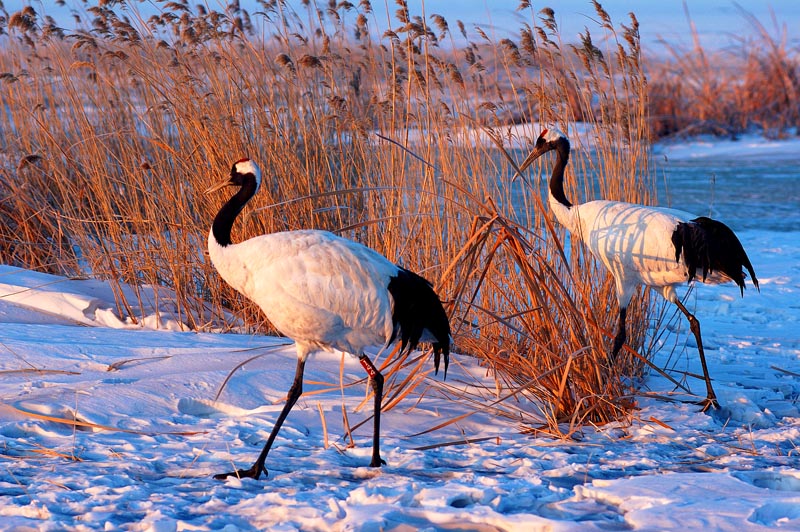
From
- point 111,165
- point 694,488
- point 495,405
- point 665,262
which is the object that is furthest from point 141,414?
point 111,165

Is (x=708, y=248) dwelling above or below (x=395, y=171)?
below

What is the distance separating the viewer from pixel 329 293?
3.16 m

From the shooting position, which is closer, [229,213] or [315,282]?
[315,282]

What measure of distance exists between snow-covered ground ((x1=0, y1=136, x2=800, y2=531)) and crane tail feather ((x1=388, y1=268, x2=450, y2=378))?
0.41 m

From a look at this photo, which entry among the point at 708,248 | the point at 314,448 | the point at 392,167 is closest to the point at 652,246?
the point at 708,248

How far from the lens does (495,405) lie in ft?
12.7

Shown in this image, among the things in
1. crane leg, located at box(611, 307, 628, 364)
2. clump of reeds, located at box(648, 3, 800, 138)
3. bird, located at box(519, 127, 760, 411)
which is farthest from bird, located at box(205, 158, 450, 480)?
clump of reeds, located at box(648, 3, 800, 138)

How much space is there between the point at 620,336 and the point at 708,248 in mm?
559

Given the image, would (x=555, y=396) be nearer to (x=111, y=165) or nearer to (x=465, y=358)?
(x=465, y=358)

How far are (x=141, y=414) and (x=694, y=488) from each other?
1957 millimetres

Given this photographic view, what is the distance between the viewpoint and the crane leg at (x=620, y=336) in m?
3.96

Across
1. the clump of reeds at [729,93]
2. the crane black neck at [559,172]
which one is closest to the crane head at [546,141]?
the crane black neck at [559,172]

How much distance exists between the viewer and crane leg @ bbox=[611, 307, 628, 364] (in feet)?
13.0

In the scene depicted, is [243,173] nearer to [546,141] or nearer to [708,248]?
[546,141]
